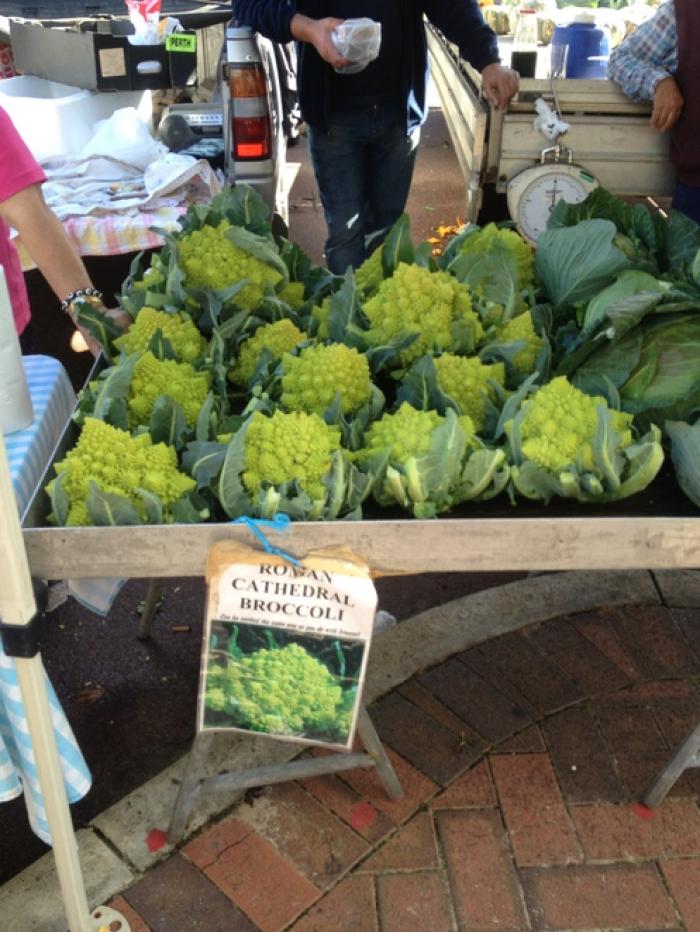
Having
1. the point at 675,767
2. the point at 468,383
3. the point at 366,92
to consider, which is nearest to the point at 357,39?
the point at 366,92

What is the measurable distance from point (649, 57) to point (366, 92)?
1.18m

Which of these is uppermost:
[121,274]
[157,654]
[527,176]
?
[527,176]

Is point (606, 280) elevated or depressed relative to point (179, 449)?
elevated

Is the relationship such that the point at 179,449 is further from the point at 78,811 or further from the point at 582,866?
the point at 582,866

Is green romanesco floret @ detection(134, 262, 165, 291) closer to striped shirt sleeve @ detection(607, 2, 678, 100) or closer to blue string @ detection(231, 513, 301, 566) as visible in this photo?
blue string @ detection(231, 513, 301, 566)

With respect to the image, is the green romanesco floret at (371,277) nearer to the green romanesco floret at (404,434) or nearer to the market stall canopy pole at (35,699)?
the green romanesco floret at (404,434)

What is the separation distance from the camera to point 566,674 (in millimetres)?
2404

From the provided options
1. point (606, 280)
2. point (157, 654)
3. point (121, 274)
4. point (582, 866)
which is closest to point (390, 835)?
point (582, 866)

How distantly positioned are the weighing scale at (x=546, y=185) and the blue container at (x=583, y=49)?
42.6 inches

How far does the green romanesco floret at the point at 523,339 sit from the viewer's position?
179cm

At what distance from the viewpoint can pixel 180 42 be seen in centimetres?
396

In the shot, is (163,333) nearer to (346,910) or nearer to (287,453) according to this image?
(287,453)

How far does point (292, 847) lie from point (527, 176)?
9.39 feet

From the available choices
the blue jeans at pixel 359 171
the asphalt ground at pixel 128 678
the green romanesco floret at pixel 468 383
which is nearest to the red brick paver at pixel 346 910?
the asphalt ground at pixel 128 678
